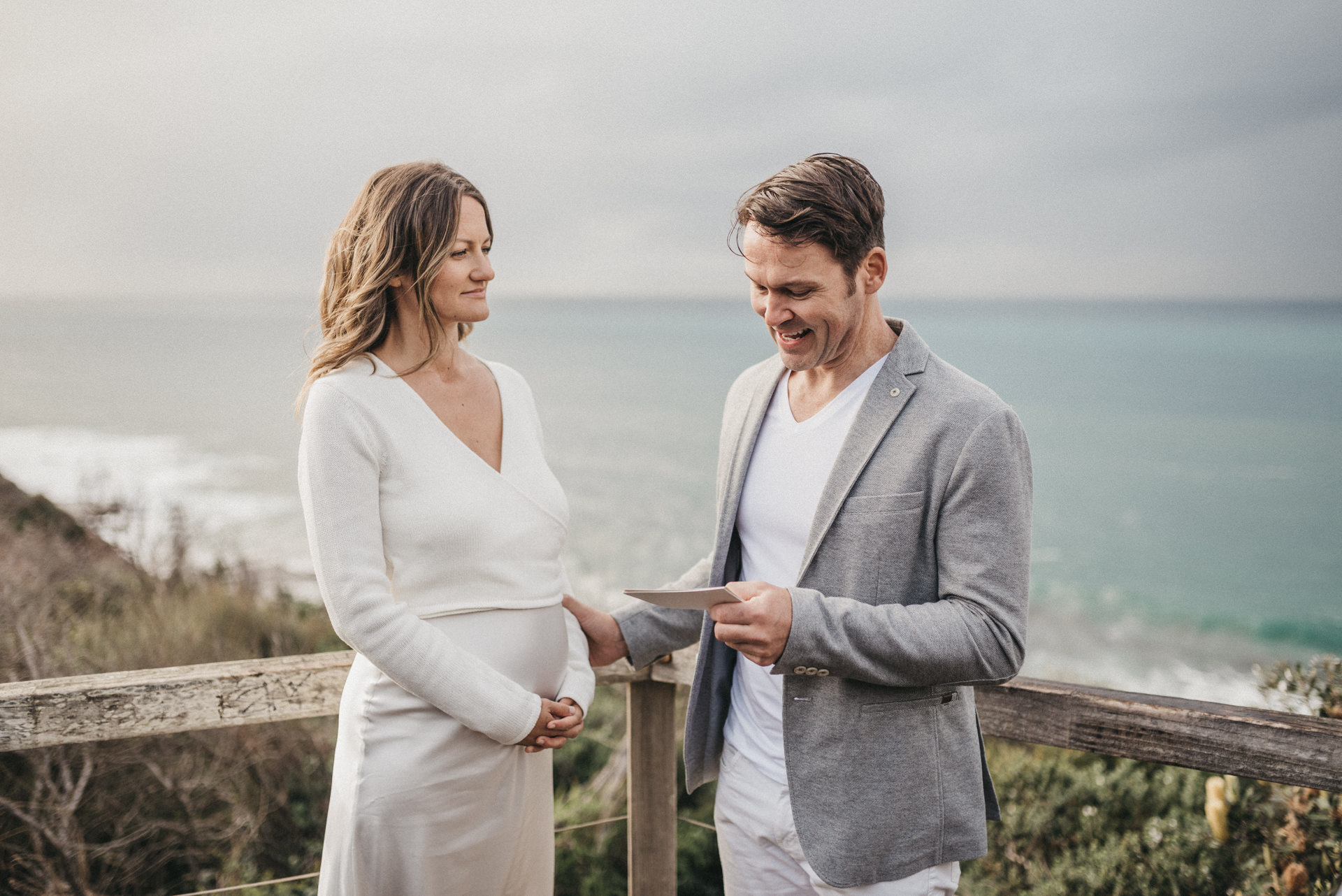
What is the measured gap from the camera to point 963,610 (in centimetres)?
147

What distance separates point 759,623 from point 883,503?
1.08 ft

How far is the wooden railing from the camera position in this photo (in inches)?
63.0

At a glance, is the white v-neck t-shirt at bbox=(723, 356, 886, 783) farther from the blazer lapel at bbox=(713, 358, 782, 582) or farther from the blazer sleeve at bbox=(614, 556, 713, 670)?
the blazer sleeve at bbox=(614, 556, 713, 670)

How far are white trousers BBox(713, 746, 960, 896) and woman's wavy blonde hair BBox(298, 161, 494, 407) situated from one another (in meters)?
1.19

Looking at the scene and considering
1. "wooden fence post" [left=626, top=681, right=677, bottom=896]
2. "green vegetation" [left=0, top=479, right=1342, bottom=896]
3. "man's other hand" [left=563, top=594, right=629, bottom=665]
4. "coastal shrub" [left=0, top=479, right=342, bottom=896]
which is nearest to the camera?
"man's other hand" [left=563, top=594, right=629, bottom=665]

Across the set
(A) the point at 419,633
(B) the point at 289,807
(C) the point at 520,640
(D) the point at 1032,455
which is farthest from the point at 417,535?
(D) the point at 1032,455

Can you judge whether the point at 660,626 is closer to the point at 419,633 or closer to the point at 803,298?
the point at 419,633

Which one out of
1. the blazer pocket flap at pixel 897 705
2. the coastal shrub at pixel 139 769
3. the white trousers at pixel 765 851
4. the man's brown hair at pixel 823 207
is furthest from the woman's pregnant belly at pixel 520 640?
the coastal shrub at pixel 139 769

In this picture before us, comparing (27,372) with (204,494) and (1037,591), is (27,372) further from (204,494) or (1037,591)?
(1037,591)

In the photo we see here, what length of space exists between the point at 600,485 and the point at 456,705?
27722 millimetres

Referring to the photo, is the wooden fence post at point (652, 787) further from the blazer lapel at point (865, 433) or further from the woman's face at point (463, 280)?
the woman's face at point (463, 280)

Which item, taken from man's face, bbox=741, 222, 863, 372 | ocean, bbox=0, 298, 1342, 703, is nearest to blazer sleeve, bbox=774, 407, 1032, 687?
man's face, bbox=741, 222, 863, 372

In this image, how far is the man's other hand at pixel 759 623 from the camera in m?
1.46

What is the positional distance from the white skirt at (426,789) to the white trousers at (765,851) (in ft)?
1.50
